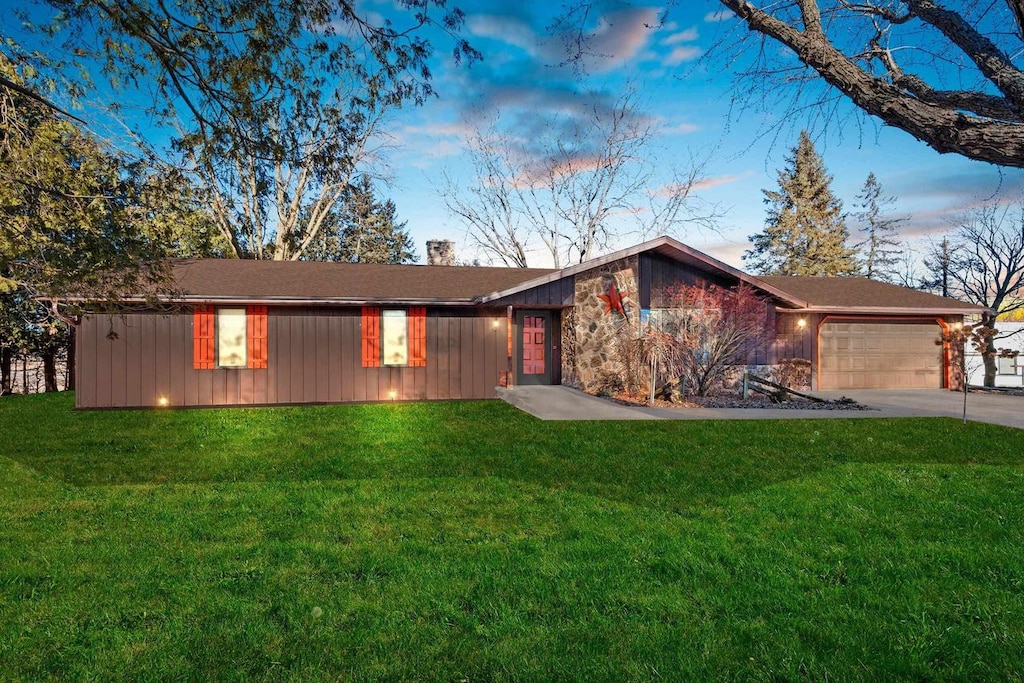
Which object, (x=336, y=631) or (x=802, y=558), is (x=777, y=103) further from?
(x=336, y=631)

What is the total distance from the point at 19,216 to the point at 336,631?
7.02 meters

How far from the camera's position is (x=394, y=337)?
→ 45.0ft

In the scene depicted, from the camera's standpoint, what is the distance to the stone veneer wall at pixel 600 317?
13.9 m

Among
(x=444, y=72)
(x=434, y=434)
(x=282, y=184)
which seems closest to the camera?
(x=444, y=72)

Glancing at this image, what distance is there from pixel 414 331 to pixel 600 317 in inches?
179

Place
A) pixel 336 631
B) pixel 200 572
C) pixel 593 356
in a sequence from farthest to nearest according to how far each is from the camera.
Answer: pixel 593 356 < pixel 200 572 < pixel 336 631

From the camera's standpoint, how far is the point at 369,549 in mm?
4152

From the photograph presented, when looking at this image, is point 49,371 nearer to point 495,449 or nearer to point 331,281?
point 331,281

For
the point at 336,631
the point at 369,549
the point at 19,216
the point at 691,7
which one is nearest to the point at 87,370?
the point at 19,216

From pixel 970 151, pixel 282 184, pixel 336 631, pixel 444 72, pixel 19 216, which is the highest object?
pixel 282 184

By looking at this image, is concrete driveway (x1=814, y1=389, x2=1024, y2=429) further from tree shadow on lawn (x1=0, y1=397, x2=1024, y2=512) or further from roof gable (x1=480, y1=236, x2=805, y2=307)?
roof gable (x1=480, y1=236, x2=805, y2=307)

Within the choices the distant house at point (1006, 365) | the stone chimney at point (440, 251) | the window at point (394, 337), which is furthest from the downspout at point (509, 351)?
the distant house at point (1006, 365)

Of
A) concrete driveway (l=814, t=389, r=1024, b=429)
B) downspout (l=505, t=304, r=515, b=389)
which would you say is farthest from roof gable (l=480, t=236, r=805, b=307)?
concrete driveway (l=814, t=389, r=1024, b=429)

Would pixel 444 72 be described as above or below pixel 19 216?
above
